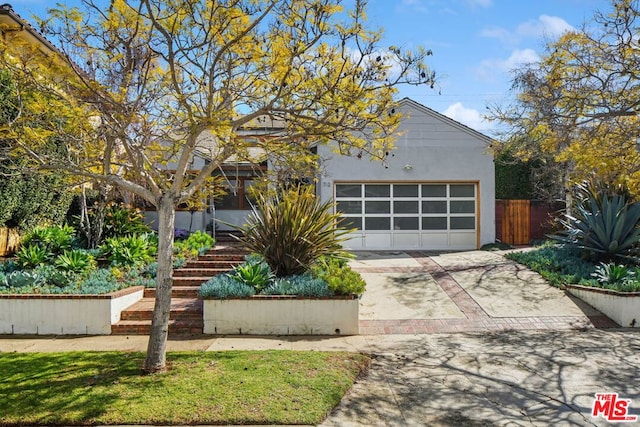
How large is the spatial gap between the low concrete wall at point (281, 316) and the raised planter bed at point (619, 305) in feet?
15.9

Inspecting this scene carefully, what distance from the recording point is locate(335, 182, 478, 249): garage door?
1611 centimetres

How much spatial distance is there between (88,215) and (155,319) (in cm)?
956

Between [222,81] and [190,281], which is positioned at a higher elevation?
[222,81]

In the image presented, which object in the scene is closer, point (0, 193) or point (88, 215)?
point (0, 193)

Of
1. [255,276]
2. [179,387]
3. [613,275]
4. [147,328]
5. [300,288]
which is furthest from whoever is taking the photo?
[613,275]

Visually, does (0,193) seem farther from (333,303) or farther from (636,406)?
(636,406)

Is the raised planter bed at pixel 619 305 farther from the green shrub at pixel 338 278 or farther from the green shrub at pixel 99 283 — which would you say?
the green shrub at pixel 99 283

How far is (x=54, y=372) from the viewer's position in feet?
18.2

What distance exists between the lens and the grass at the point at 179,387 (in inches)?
173

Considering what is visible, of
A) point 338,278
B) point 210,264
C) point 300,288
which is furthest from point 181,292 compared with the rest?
point 338,278

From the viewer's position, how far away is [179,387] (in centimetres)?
501

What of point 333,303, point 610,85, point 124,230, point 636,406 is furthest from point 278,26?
point 124,230

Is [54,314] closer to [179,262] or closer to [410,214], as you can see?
[179,262]

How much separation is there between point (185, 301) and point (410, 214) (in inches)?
379
